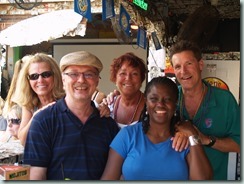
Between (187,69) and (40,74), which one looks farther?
(40,74)

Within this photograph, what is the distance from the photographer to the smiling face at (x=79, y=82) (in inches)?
92.3

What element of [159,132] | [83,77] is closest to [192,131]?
[159,132]

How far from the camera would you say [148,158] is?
85.5 inches

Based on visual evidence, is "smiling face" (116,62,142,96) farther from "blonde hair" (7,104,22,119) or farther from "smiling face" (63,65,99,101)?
"blonde hair" (7,104,22,119)

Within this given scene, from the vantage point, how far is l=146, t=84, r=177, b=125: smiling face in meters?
2.26

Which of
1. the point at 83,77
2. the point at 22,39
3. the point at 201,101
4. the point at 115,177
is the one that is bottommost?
the point at 115,177

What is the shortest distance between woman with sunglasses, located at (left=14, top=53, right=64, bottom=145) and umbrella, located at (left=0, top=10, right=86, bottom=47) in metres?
3.53

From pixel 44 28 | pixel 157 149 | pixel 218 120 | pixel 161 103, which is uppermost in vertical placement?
pixel 44 28

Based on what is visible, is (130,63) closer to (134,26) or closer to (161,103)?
(161,103)

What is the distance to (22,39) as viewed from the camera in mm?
6793

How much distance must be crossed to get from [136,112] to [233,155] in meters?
0.84

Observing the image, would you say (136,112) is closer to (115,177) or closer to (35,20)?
(115,177)

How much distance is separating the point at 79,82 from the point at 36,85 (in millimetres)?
760

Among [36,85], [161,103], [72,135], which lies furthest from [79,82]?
[36,85]
